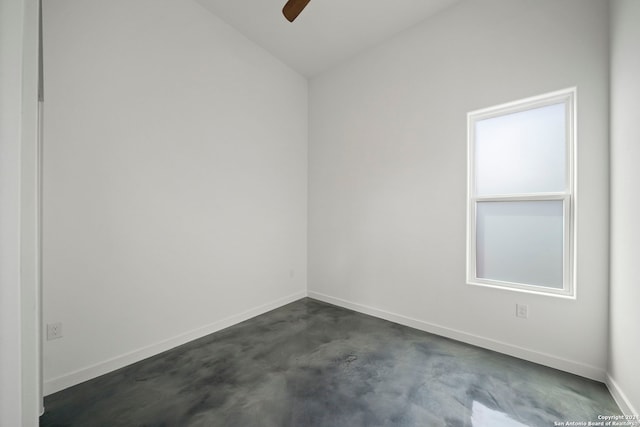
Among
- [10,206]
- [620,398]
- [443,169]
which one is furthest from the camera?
[443,169]

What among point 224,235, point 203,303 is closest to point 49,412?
point 203,303

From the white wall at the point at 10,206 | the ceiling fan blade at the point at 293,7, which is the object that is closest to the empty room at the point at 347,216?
the white wall at the point at 10,206

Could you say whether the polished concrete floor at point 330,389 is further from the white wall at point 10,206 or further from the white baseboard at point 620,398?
the white wall at point 10,206

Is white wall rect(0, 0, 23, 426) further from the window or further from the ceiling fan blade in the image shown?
the window

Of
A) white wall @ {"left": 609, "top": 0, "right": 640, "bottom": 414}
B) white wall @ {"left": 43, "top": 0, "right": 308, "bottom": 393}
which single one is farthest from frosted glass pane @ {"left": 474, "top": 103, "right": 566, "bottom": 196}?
white wall @ {"left": 43, "top": 0, "right": 308, "bottom": 393}

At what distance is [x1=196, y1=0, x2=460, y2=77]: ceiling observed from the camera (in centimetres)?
256

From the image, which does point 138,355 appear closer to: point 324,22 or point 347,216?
point 347,216

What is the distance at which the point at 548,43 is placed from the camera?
2.06m

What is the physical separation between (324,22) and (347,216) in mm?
2291

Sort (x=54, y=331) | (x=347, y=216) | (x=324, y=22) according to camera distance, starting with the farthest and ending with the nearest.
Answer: (x=347, y=216)
(x=324, y=22)
(x=54, y=331)

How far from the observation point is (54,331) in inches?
69.3

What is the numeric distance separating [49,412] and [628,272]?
3720 mm

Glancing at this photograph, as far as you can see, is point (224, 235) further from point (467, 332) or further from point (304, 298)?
point (467, 332)

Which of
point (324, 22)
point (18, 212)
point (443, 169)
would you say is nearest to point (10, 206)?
point (18, 212)
